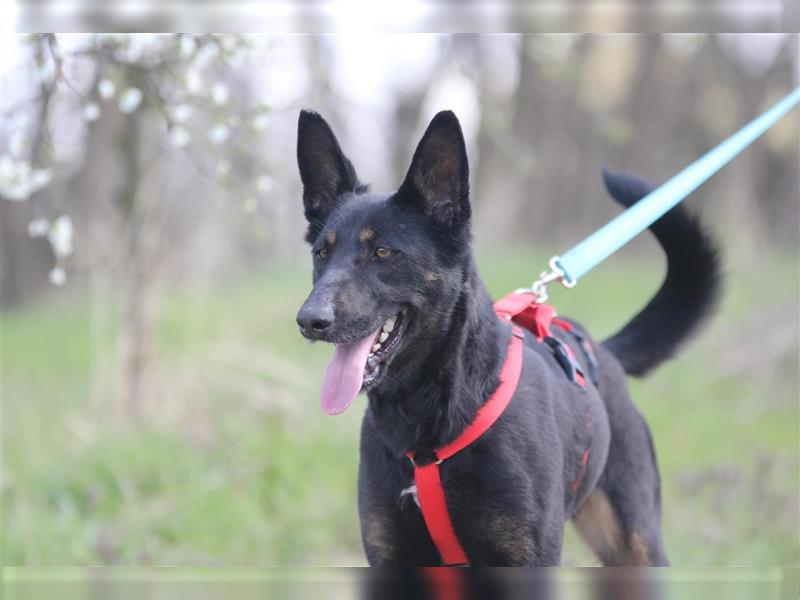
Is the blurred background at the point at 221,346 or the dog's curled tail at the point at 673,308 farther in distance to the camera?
the blurred background at the point at 221,346

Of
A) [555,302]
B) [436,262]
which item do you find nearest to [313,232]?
[436,262]

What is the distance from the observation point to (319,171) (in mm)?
3203

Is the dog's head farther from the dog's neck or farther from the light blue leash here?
the light blue leash

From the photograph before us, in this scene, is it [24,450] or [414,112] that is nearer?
[24,450]

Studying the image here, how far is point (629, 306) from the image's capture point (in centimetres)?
930

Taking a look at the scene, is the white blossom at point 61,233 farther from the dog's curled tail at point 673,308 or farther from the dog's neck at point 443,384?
the dog's curled tail at point 673,308


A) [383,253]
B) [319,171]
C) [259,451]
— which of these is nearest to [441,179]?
[383,253]

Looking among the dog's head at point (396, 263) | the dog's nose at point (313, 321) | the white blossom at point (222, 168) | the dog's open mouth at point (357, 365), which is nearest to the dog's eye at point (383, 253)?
the dog's head at point (396, 263)

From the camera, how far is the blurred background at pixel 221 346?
4398 millimetres

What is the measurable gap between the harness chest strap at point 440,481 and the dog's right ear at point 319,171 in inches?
31.8

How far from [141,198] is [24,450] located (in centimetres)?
184

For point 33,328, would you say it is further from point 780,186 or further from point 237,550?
point 780,186

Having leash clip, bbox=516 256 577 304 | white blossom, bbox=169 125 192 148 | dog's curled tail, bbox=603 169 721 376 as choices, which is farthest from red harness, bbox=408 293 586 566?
white blossom, bbox=169 125 192 148

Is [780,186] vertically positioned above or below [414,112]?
below
